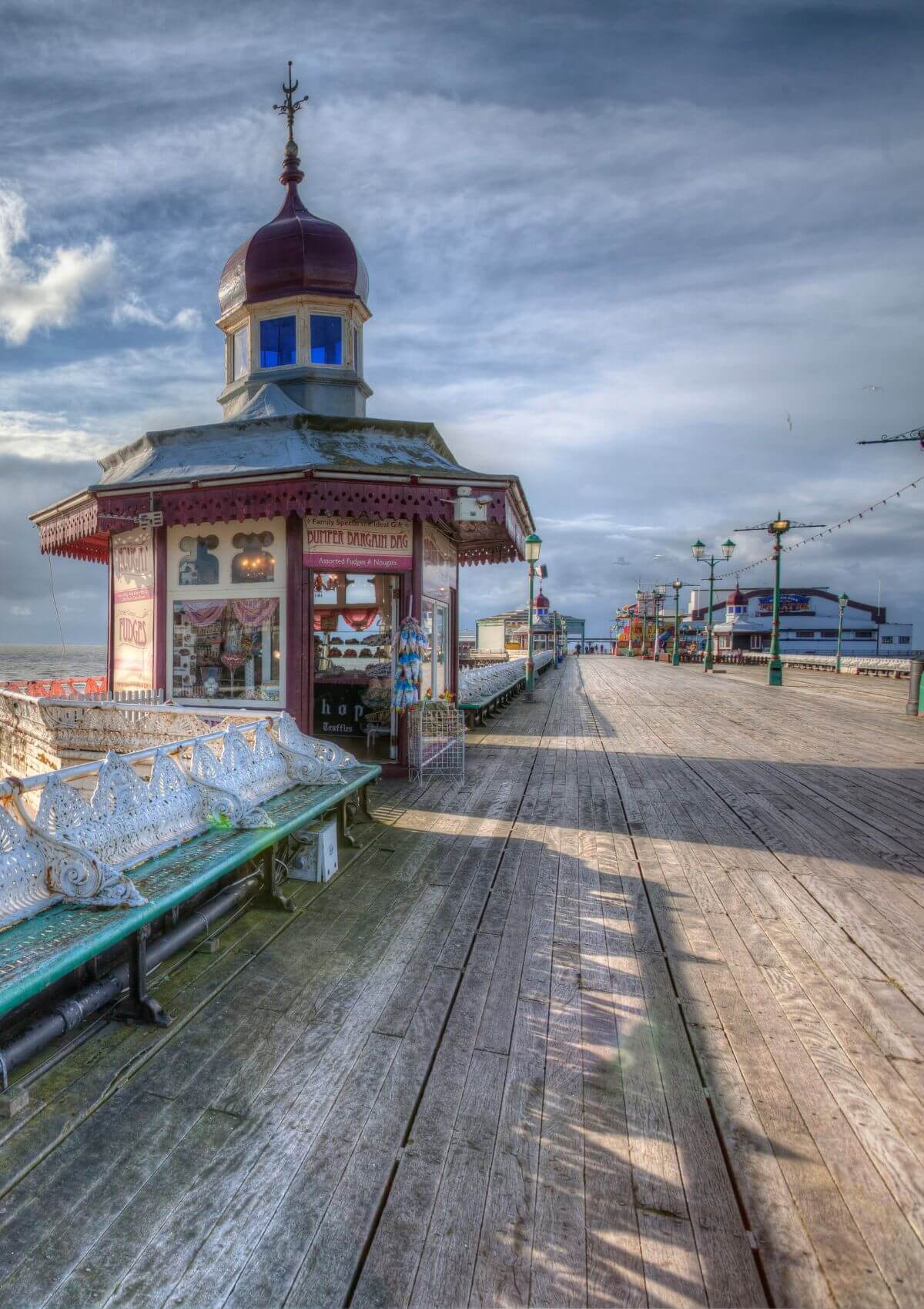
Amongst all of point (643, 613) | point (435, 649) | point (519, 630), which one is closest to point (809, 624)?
point (643, 613)

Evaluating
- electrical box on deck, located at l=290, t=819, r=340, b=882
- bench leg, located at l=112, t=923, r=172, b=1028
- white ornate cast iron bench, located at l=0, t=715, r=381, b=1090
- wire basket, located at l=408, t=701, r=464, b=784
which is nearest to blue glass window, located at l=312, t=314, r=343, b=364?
wire basket, located at l=408, t=701, r=464, b=784

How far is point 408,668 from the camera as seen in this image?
948 cm

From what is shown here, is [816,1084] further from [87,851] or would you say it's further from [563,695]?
[563,695]

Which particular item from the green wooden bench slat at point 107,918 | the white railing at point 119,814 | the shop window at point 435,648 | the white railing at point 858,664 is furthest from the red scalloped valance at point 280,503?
the white railing at point 858,664

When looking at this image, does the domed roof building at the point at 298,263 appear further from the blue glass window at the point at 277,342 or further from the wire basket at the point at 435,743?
the wire basket at the point at 435,743

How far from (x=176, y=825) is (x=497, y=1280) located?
3092mm

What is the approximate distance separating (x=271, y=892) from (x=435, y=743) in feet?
15.4

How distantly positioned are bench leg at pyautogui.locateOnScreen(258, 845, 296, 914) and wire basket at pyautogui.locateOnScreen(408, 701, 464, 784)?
4.23 m

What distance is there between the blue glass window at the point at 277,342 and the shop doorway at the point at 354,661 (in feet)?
13.9

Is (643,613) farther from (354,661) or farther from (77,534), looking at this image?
(77,534)

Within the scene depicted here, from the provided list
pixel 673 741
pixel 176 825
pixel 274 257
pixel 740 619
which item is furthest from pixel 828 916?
pixel 740 619

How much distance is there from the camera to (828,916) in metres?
4.64

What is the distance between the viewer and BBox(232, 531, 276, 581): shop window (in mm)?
9461

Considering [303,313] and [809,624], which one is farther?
[809,624]
